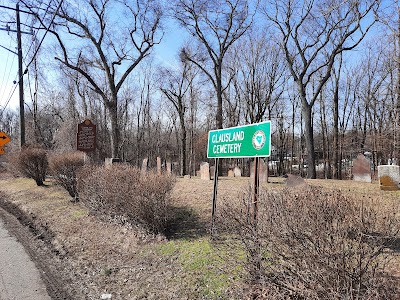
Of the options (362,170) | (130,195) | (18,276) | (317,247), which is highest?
(362,170)

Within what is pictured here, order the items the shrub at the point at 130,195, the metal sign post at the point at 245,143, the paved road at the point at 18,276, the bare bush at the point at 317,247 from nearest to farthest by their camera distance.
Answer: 1. the bare bush at the point at 317,247
2. the metal sign post at the point at 245,143
3. the paved road at the point at 18,276
4. the shrub at the point at 130,195

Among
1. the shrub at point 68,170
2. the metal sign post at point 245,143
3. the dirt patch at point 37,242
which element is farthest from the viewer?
the shrub at point 68,170

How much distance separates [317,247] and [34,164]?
594 inches

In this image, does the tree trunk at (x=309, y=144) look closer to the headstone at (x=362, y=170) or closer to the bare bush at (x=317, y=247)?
the headstone at (x=362, y=170)

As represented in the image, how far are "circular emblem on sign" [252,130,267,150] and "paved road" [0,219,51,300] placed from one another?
3635 millimetres

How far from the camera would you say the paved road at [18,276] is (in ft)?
14.5

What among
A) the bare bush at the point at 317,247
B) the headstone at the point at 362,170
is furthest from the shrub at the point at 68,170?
the headstone at the point at 362,170

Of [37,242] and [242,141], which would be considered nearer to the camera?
[242,141]

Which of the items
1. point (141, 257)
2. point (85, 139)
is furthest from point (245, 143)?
→ point (85, 139)

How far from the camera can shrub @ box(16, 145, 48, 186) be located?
14927 mm

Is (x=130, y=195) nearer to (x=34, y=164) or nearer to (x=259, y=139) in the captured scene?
(x=259, y=139)

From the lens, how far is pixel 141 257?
5578 mm

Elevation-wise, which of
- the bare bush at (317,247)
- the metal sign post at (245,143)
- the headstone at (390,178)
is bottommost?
the bare bush at (317,247)

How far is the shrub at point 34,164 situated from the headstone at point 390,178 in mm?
14198
